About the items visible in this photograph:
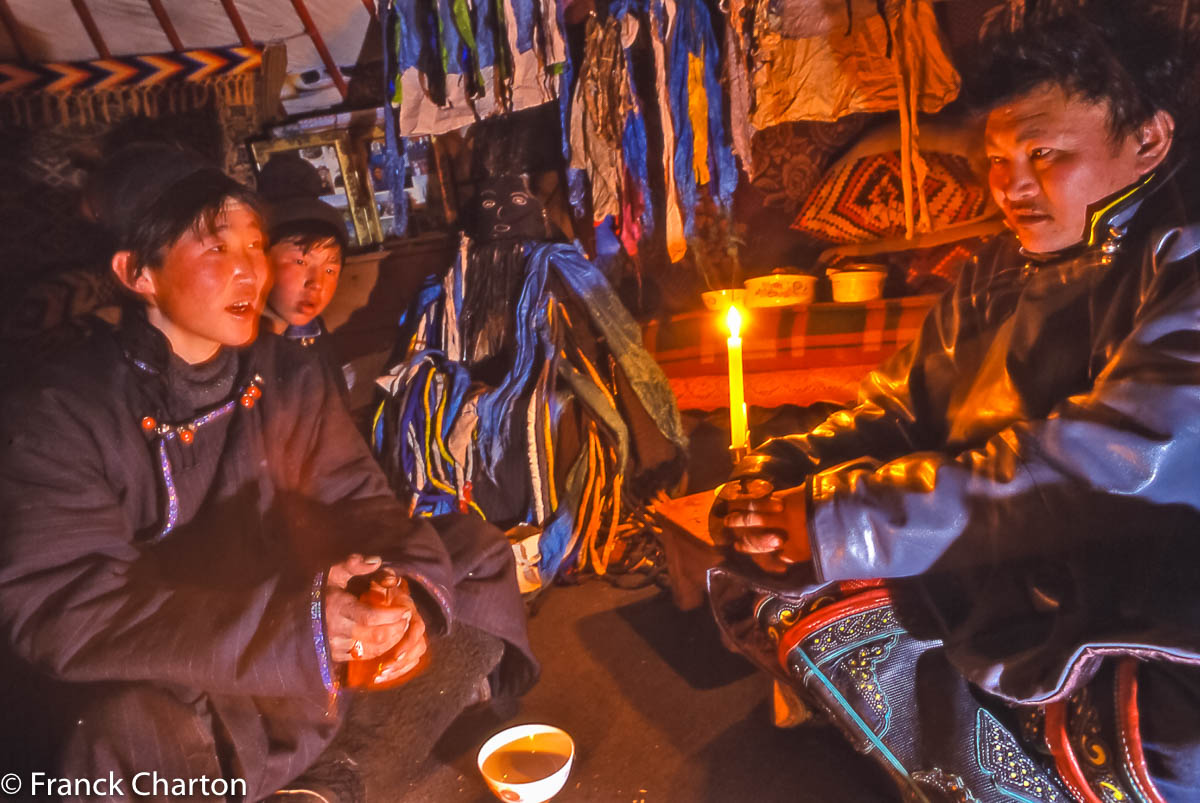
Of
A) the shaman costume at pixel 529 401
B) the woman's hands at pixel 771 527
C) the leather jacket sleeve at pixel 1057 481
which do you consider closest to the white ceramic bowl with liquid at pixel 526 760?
the woman's hands at pixel 771 527

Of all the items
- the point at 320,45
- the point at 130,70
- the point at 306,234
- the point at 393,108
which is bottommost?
the point at 306,234

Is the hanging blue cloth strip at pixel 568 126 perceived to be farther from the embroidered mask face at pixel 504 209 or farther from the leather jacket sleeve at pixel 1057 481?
the leather jacket sleeve at pixel 1057 481

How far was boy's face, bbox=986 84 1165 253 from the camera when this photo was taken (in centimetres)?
120

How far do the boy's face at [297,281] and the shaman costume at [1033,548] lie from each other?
1.67 metres

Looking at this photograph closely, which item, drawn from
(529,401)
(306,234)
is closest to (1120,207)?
(529,401)

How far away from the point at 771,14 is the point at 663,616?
2440mm

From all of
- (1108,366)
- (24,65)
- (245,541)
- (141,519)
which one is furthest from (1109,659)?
(24,65)

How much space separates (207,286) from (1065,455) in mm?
1654

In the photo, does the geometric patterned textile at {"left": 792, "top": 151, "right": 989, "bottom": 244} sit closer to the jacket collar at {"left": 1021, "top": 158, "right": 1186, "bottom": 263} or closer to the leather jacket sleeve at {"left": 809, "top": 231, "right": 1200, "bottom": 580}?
the jacket collar at {"left": 1021, "top": 158, "right": 1186, "bottom": 263}

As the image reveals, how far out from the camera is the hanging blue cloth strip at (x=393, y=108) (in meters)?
2.96

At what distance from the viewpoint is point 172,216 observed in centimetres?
148

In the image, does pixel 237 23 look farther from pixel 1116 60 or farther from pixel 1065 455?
pixel 1065 455

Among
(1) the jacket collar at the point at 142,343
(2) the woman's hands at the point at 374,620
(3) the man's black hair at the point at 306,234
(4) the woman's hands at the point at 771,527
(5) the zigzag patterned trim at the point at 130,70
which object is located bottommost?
(2) the woman's hands at the point at 374,620

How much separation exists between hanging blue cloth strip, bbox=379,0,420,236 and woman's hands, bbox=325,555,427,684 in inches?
88.5
